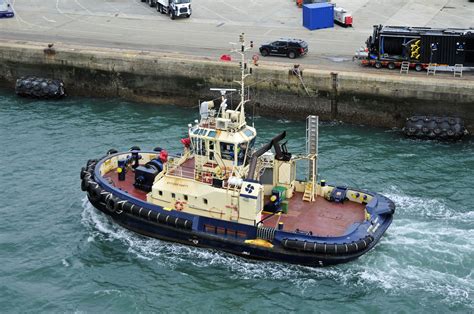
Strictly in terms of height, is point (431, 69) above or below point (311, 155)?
above

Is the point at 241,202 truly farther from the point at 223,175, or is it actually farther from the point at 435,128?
the point at 435,128

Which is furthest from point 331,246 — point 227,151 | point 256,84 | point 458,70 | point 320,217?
point 458,70

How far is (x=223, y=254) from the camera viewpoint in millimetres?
27797

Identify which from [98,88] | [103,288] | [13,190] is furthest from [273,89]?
[103,288]

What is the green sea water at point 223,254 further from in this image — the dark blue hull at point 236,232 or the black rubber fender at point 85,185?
the black rubber fender at point 85,185

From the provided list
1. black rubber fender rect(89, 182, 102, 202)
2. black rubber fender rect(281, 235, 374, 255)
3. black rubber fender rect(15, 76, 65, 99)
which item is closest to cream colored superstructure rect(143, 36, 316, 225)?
black rubber fender rect(281, 235, 374, 255)

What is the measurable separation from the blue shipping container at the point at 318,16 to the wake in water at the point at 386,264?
901 inches

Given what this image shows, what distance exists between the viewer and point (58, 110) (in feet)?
141

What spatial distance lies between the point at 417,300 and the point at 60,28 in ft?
114

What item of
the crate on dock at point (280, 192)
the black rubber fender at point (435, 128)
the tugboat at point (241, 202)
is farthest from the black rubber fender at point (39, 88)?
the crate on dock at point (280, 192)

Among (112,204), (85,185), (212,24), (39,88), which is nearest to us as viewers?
(112,204)

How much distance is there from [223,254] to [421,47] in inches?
743

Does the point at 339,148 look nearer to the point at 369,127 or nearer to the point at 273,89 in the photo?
the point at 369,127

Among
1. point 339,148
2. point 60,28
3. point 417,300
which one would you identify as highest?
point 60,28
